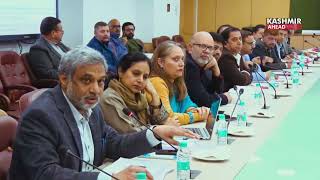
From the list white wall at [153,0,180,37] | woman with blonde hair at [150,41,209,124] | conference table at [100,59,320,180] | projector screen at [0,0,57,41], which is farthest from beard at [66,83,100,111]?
white wall at [153,0,180,37]

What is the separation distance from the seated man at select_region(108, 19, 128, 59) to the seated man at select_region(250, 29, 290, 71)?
192cm

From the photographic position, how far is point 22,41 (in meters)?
6.11

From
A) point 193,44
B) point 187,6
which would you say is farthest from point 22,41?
point 187,6

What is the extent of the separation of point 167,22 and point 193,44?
19.5 ft

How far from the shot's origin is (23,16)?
6012mm

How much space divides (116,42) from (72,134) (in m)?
5.47

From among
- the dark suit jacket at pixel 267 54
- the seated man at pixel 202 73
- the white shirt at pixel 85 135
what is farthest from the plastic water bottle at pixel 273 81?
the white shirt at pixel 85 135

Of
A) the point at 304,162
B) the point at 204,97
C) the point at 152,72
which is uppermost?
the point at 152,72

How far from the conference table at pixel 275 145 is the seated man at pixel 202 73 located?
7.0 inches

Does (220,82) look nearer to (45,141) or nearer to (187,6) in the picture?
(45,141)

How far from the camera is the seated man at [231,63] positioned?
493 centimetres

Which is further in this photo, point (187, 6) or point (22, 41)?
point (187, 6)

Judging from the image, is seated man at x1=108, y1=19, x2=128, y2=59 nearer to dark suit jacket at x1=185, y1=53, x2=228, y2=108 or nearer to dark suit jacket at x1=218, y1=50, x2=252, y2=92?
dark suit jacket at x1=218, y1=50, x2=252, y2=92

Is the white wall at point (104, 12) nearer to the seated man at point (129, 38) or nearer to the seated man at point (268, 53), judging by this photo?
the seated man at point (129, 38)
